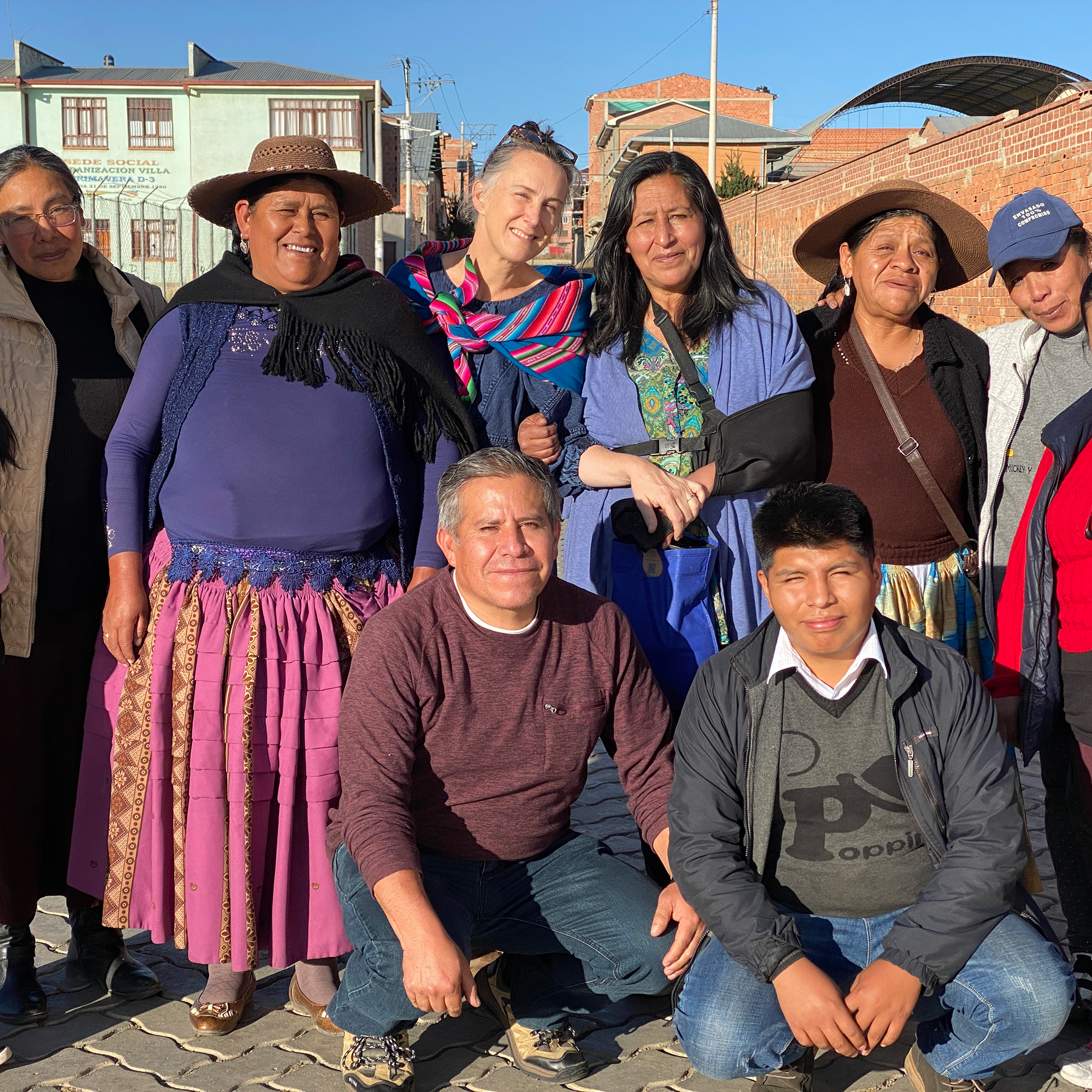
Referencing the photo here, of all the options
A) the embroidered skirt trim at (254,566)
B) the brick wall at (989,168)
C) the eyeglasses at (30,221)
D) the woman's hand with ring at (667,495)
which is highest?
the brick wall at (989,168)

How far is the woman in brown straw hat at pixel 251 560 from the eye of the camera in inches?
117

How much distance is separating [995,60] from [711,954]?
2770cm

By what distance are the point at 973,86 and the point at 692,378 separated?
93.4 ft

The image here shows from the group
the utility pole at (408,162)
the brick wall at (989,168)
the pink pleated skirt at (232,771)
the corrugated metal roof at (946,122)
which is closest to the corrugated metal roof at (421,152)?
the utility pole at (408,162)

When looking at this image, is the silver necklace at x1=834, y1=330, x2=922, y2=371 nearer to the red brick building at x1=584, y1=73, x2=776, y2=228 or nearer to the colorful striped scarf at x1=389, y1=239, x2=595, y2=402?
the colorful striped scarf at x1=389, y1=239, x2=595, y2=402

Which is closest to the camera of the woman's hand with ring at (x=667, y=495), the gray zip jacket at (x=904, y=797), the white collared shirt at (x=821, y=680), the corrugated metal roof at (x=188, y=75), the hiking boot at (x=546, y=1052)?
the gray zip jacket at (x=904, y=797)

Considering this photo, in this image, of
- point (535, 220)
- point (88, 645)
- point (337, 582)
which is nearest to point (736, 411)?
point (535, 220)

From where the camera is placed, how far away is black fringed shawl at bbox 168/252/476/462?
3004mm

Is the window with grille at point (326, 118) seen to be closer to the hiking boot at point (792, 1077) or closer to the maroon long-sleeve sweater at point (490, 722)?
the maroon long-sleeve sweater at point (490, 722)

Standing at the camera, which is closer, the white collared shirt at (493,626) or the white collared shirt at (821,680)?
the white collared shirt at (821,680)

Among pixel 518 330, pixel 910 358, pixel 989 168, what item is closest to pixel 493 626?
pixel 518 330

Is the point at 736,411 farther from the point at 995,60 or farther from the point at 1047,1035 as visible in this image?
the point at 995,60

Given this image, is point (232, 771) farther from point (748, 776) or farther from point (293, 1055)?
point (748, 776)

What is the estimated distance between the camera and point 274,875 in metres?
3.03
